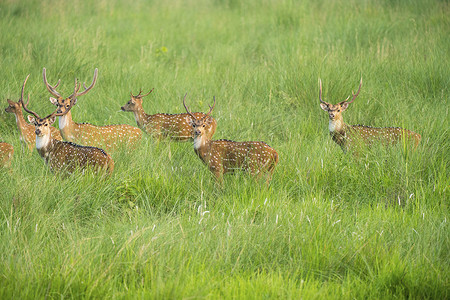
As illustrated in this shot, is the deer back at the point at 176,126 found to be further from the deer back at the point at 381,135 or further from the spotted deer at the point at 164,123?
the deer back at the point at 381,135

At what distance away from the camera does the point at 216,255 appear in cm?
392

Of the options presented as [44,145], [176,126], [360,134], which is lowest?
[176,126]

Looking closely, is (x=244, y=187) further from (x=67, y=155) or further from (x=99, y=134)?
(x=99, y=134)

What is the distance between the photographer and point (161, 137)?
657cm

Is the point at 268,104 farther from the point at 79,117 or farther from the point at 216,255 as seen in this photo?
the point at 216,255

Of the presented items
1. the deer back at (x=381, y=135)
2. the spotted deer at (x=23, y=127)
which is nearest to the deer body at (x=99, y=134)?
the spotted deer at (x=23, y=127)

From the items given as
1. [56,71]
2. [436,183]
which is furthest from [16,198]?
[56,71]

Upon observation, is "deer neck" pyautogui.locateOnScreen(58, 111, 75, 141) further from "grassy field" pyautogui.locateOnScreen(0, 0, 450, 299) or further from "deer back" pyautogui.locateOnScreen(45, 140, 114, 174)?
"deer back" pyautogui.locateOnScreen(45, 140, 114, 174)

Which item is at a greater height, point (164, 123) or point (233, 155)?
point (233, 155)

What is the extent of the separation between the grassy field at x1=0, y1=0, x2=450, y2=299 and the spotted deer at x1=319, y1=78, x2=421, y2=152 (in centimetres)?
16

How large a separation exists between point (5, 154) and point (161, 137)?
174 cm

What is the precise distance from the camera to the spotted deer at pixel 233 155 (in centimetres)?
517

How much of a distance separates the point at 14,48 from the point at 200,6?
6144mm

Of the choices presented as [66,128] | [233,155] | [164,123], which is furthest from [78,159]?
[164,123]
